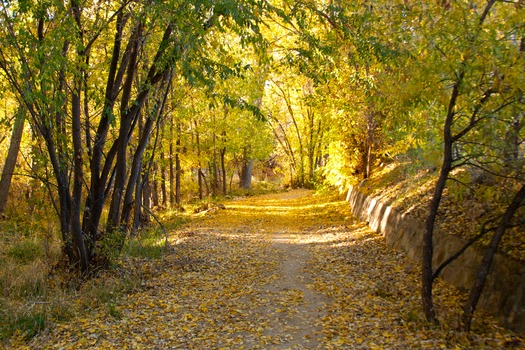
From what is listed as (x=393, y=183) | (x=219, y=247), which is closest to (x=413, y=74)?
(x=219, y=247)

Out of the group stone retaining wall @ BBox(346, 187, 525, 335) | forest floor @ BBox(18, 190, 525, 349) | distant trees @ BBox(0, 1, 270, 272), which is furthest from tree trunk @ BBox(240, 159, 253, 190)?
distant trees @ BBox(0, 1, 270, 272)

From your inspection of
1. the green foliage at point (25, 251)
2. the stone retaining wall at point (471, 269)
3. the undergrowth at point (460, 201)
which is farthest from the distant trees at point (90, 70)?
the stone retaining wall at point (471, 269)

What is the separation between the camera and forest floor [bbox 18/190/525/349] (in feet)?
16.4

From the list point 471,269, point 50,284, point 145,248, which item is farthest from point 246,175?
point 471,269

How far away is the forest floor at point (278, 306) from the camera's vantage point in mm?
5000

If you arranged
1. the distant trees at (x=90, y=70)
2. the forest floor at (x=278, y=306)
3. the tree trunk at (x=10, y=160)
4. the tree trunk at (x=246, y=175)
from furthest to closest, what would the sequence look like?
the tree trunk at (x=246, y=175) < the tree trunk at (x=10, y=160) < the distant trees at (x=90, y=70) < the forest floor at (x=278, y=306)

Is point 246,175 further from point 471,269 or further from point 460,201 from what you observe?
point 471,269

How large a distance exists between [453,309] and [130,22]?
7202 millimetres

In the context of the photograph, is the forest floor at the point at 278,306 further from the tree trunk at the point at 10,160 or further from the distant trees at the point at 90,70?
the tree trunk at the point at 10,160

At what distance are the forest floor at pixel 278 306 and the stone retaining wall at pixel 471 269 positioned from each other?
7.3 inches

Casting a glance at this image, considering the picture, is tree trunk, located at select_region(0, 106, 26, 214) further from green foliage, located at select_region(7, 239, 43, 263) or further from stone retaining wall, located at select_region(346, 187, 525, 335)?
stone retaining wall, located at select_region(346, 187, 525, 335)

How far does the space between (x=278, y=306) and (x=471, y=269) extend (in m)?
2.71

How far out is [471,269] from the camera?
5715mm

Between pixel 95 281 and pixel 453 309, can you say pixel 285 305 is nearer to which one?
pixel 453 309
